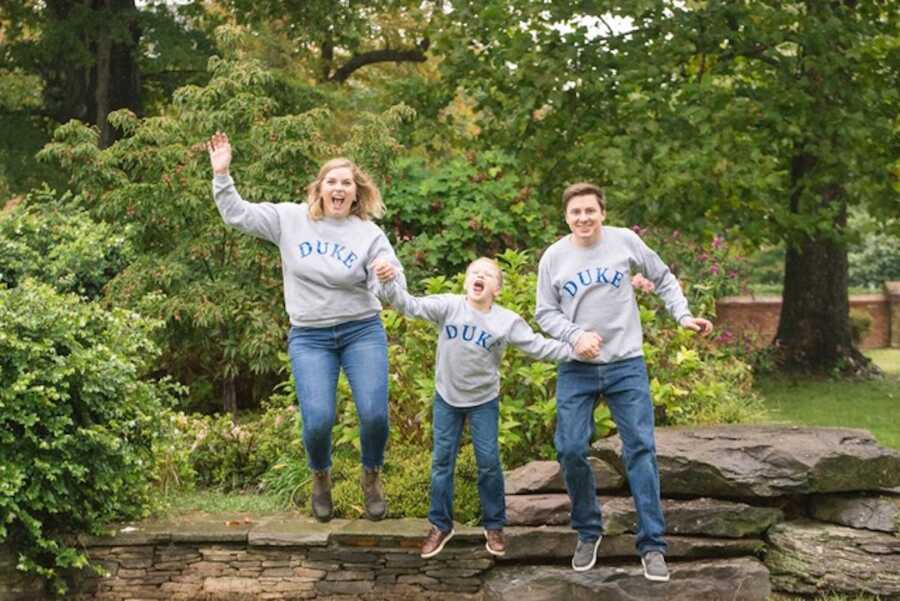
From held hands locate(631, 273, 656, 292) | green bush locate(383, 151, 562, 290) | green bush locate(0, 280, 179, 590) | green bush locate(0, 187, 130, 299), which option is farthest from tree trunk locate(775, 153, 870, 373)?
green bush locate(0, 280, 179, 590)

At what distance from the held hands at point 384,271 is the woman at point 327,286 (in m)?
0.15

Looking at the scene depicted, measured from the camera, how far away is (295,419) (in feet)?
24.9

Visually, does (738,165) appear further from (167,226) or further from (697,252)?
(167,226)

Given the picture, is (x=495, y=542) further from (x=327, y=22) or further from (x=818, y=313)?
(x=327, y=22)

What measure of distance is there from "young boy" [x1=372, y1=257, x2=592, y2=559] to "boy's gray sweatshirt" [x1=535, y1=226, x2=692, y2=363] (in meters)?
0.16

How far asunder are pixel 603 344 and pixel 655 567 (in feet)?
3.52

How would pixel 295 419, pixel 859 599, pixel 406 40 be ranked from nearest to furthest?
pixel 859 599, pixel 295 419, pixel 406 40

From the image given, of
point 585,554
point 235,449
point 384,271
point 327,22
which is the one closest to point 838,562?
point 585,554

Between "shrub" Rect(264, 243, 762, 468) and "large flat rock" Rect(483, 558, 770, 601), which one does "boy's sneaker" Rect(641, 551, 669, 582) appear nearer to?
"large flat rock" Rect(483, 558, 770, 601)

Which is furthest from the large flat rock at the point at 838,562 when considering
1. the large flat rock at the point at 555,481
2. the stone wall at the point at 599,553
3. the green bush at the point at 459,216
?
the green bush at the point at 459,216

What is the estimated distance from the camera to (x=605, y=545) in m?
6.19

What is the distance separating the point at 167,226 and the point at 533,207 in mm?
2996

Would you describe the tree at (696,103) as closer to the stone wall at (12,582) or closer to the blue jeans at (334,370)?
the blue jeans at (334,370)

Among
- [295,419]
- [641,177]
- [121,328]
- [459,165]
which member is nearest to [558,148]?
[641,177]
